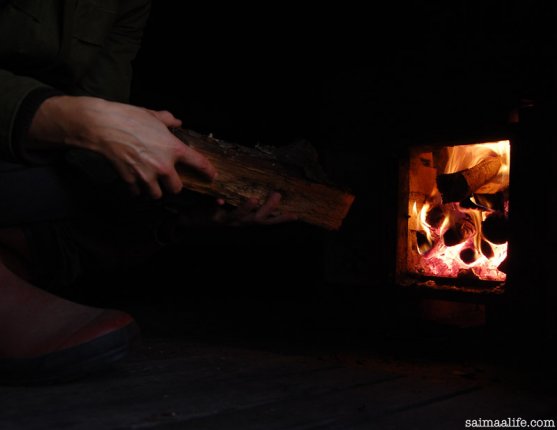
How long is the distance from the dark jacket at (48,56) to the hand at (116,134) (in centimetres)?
5

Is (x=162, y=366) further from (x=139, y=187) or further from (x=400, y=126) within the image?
(x=400, y=126)

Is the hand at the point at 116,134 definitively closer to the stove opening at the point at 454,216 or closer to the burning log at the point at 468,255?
the stove opening at the point at 454,216

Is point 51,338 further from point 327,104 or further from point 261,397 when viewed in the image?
point 327,104

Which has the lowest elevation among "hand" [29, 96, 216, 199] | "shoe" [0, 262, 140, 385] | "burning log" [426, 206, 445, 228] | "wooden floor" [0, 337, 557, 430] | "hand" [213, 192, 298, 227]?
"wooden floor" [0, 337, 557, 430]

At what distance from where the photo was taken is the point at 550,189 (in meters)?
2.25

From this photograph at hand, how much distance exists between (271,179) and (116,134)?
0.61m

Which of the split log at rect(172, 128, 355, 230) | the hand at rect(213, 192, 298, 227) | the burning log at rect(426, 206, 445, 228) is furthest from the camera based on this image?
the burning log at rect(426, 206, 445, 228)

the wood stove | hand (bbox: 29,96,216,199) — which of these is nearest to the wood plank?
hand (bbox: 29,96,216,199)

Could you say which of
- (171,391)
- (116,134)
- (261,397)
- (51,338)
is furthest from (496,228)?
(51,338)

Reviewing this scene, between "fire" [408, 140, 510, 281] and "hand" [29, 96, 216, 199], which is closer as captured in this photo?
"hand" [29, 96, 216, 199]

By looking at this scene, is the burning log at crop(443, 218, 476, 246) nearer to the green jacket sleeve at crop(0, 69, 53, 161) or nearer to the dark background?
the dark background

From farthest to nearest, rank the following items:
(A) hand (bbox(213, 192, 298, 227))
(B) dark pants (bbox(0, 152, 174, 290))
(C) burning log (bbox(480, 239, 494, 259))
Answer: (C) burning log (bbox(480, 239, 494, 259)) < (A) hand (bbox(213, 192, 298, 227)) < (B) dark pants (bbox(0, 152, 174, 290))

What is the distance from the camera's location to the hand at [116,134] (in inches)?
55.6

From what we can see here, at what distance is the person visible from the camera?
56.0 inches
